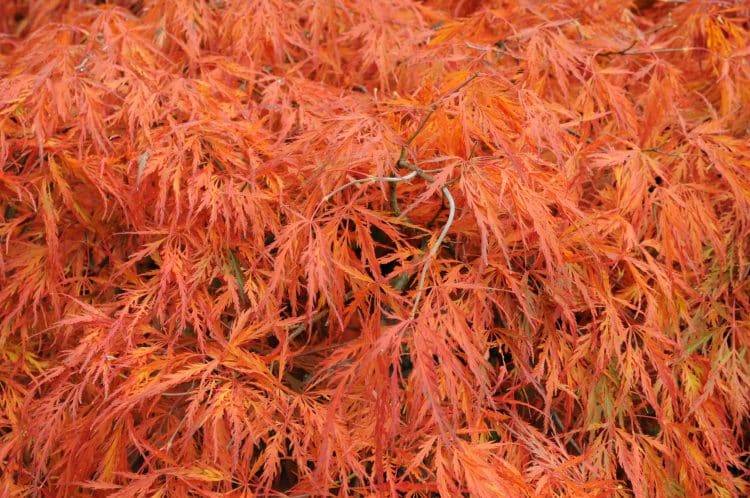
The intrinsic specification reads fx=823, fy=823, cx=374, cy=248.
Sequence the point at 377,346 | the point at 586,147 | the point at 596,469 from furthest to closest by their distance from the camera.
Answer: the point at 586,147 → the point at 596,469 → the point at 377,346

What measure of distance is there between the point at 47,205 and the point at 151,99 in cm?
26

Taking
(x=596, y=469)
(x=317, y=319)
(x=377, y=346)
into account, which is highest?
(x=377, y=346)

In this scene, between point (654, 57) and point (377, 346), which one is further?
point (654, 57)

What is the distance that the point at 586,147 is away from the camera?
151cm

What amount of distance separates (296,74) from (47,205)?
24.7 inches

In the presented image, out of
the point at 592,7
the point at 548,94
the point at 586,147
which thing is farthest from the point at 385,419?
the point at 592,7

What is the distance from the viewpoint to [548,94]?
1676 millimetres

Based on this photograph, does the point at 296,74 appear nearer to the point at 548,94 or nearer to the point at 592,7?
the point at 548,94

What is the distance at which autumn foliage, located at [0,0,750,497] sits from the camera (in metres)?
1.18

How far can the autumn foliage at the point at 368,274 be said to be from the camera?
1.18 m

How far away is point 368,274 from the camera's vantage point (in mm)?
1463

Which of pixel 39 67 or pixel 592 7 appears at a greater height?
pixel 39 67

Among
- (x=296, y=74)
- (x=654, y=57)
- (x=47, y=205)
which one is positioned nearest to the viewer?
(x=47, y=205)

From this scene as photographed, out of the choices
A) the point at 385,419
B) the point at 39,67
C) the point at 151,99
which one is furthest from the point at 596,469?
the point at 39,67
